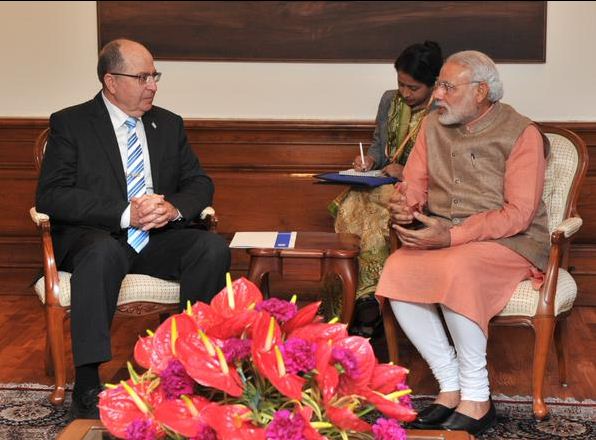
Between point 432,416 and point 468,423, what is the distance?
0.42 ft

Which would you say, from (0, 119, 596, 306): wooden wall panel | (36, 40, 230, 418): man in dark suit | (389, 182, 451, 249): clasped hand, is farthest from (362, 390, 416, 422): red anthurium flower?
(0, 119, 596, 306): wooden wall panel

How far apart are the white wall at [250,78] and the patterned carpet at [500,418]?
80.1 inches

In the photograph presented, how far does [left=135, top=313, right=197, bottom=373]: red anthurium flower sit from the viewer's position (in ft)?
6.62

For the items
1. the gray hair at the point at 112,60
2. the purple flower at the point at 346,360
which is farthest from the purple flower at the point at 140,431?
the gray hair at the point at 112,60

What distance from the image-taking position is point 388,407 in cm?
198

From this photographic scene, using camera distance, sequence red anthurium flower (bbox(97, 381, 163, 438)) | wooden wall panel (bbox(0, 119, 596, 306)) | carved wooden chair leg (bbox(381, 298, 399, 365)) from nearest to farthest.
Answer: red anthurium flower (bbox(97, 381, 163, 438)) < carved wooden chair leg (bbox(381, 298, 399, 365)) < wooden wall panel (bbox(0, 119, 596, 306))

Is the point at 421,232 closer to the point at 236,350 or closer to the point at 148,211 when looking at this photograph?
the point at 148,211

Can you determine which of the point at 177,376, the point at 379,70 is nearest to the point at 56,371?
the point at 177,376

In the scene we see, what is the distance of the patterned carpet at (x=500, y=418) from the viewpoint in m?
3.62

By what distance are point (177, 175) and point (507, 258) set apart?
4.64 ft

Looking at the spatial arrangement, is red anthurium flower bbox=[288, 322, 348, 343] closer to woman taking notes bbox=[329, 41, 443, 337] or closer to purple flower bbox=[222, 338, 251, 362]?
purple flower bbox=[222, 338, 251, 362]

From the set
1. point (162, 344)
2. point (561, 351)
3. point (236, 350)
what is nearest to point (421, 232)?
point (561, 351)

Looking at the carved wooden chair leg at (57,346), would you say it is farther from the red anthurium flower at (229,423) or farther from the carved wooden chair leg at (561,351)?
the red anthurium flower at (229,423)

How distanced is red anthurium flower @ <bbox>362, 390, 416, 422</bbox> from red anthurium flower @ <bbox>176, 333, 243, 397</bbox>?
0.27 m
